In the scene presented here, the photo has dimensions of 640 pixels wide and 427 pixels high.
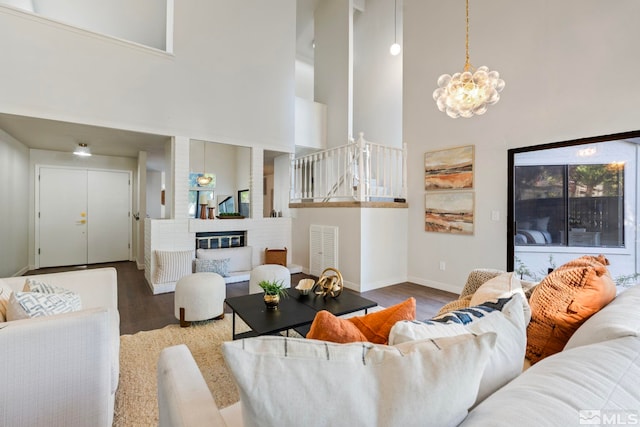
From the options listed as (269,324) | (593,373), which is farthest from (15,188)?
(593,373)

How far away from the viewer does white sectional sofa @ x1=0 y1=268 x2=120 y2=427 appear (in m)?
1.25

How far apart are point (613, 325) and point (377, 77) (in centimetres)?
672

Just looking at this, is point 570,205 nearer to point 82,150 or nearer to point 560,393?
point 560,393

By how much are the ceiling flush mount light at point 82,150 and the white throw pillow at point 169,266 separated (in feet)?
8.68

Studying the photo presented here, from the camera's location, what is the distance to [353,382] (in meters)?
0.57

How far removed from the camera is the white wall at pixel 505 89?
2998 millimetres

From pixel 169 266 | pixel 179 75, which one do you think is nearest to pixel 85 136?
pixel 179 75

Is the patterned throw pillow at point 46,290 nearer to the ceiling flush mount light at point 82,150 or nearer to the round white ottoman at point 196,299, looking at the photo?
the round white ottoman at point 196,299

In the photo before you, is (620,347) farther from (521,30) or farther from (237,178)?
(237,178)

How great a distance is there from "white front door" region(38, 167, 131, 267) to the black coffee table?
516cm

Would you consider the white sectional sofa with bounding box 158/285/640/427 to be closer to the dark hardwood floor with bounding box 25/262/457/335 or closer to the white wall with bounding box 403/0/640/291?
the dark hardwood floor with bounding box 25/262/457/335

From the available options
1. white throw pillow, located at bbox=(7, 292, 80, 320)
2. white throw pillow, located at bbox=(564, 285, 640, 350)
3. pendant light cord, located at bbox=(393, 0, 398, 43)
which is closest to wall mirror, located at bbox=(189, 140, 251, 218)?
white throw pillow, located at bbox=(7, 292, 80, 320)

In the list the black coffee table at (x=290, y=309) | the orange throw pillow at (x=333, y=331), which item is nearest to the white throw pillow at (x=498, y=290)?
A: the orange throw pillow at (x=333, y=331)

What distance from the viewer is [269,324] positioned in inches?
80.7
